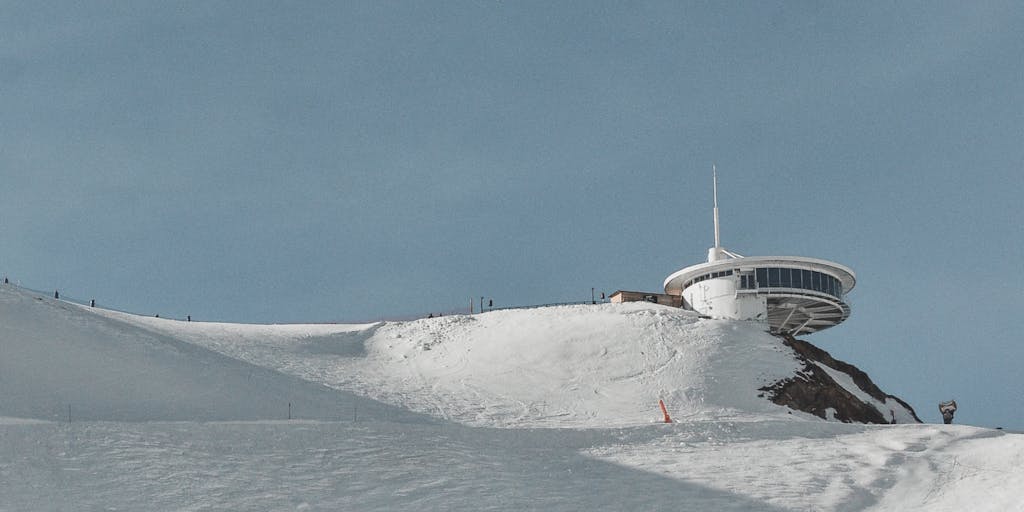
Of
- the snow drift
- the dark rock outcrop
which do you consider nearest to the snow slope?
the snow drift

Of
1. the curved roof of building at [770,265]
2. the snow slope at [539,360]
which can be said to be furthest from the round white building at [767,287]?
the snow slope at [539,360]

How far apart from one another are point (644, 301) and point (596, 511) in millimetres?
42394

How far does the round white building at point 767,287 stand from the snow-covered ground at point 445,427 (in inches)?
314

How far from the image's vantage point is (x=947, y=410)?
50094mm

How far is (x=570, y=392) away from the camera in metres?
46.5

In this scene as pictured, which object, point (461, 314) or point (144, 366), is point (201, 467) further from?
point (461, 314)

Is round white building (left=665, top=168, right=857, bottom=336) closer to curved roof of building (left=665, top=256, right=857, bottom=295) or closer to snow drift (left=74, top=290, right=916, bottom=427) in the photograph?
curved roof of building (left=665, top=256, right=857, bottom=295)

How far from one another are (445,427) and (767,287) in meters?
35.7

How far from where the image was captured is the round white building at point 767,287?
64.4 m

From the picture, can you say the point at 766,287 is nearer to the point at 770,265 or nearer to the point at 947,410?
the point at 770,265

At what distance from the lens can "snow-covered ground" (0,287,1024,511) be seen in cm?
2556

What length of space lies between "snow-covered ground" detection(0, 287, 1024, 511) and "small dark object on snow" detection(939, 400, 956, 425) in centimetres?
748

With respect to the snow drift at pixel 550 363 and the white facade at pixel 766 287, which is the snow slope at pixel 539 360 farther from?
the white facade at pixel 766 287

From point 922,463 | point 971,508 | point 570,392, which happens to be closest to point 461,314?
point 570,392
